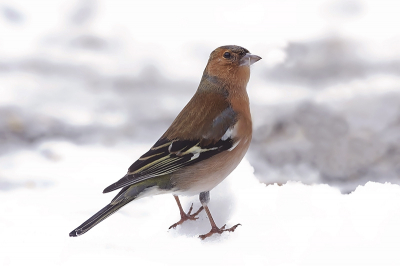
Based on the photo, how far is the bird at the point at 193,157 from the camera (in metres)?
2.79

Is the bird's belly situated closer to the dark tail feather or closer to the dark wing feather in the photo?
the dark wing feather

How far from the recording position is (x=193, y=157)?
2801 millimetres

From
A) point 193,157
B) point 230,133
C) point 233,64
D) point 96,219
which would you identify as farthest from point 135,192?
point 233,64

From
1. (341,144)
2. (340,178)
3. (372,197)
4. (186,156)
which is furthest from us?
(341,144)

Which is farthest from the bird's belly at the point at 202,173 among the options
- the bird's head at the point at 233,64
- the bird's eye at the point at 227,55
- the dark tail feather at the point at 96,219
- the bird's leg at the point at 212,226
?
the bird's eye at the point at 227,55

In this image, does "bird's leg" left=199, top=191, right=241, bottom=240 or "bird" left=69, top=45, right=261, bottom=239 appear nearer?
"bird" left=69, top=45, right=261, bottom=239

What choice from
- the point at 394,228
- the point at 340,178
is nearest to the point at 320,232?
the point at 394,228

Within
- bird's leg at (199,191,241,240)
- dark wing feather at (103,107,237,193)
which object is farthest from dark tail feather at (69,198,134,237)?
bird's leg at (199,191,241,240)

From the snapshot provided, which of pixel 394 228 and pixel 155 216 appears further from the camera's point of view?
pixel 155 216

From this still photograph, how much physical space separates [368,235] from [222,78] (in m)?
1.41

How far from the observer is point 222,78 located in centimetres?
313

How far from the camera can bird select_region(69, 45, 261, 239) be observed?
279 centimetres

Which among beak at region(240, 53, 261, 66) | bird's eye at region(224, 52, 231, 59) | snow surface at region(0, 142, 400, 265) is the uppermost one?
bird's eye at region(224, 52, 231, 59)

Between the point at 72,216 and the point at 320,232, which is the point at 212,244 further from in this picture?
the point at 72,216
